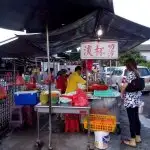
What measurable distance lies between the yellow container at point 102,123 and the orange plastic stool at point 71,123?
136cm

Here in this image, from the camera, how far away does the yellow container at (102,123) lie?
670 cm

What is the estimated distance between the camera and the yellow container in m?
6.70

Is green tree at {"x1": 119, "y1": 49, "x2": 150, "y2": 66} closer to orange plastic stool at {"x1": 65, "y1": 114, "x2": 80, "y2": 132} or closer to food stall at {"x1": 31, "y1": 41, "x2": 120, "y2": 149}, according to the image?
orange plastic stool at {"x1": 65, "y1": 114, "x2": 80, "y2": 132}

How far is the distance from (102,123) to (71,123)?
6.24 ft

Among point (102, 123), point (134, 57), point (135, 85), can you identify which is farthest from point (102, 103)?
point (134, 57)

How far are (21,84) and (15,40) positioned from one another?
2.39 m

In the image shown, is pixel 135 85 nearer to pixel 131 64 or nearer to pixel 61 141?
pixel 131 64

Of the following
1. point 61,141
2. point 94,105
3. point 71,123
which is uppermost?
point 94,105

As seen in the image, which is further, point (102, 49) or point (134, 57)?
point (134, 57)

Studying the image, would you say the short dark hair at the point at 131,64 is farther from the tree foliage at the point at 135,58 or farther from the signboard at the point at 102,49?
the tree foliage at the point at 135,58

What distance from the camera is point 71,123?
27.8 ft

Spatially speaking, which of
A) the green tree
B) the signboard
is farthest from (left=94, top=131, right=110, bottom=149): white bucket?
the green tree

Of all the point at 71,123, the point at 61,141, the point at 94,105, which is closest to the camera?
the point at 61,141

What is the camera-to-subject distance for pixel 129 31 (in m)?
7.78
